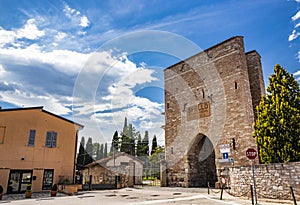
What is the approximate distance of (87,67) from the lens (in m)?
11.8

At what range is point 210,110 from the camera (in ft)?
54.9

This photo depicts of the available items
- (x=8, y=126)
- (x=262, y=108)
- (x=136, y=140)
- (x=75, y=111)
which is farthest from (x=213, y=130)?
(x=136, y=140)

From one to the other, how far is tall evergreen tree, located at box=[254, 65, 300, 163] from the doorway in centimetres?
1345

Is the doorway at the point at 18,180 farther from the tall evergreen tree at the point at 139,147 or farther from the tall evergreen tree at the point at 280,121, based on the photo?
the tall evergreen tree at the point at 139,147

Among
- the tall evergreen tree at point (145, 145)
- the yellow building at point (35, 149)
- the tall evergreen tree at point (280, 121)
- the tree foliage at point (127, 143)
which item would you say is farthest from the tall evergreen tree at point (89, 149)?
the tall evergreen tree at point (280, 121)

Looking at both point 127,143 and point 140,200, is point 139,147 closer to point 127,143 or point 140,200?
point 127,143

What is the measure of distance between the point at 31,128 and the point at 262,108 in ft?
45.4

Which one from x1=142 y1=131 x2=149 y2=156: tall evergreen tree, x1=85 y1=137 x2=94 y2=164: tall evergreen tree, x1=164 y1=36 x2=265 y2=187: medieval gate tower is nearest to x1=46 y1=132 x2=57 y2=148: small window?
x1=164 y1=36 x2=265 y2=187: medieval gate tower

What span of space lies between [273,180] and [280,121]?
262cm

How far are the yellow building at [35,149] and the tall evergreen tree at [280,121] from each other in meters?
12.5

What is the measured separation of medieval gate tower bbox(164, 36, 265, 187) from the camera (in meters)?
15.0

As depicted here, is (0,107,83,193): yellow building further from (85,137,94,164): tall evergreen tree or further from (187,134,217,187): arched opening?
(85,137,94,164): tall evergreen tree

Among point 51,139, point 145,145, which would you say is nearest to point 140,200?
point 51,139

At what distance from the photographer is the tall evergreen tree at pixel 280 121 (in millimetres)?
9531
